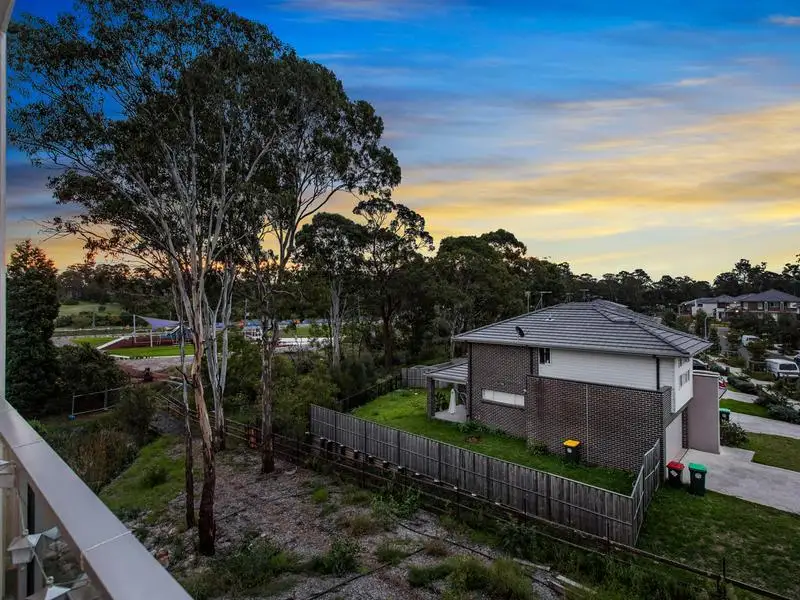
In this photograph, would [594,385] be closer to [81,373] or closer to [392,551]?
[392,551]

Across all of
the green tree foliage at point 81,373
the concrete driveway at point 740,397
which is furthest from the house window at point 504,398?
the green tree foliage at point 81,373

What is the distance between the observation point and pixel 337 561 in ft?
28.6

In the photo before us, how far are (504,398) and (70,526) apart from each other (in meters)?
17.7

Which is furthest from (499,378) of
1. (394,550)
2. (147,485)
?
(147,485)

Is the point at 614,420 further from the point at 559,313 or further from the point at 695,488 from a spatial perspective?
the point at 559,313

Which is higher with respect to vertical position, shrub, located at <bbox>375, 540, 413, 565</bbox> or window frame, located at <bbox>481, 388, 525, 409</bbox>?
window frame, located at <bbox>481, 388, 525, 409</bbox>

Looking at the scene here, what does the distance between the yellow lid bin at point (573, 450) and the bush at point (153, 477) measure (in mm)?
12629

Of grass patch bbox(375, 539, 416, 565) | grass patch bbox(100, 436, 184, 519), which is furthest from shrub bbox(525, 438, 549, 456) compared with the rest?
grass patch bbox(100, 436, 184, 519)

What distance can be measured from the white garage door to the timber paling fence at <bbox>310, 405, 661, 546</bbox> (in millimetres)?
1553

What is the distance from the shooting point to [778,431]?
56.2ft

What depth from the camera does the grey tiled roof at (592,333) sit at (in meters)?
14.3

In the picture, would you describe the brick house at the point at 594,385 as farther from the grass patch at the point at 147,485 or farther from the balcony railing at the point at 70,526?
the balcony railing at the point at 70,526

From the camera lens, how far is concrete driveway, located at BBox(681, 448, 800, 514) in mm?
11609

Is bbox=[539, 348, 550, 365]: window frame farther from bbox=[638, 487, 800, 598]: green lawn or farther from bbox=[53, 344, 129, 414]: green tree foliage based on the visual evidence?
bbox=[53, 344, 129, 414]: green tree foliage
